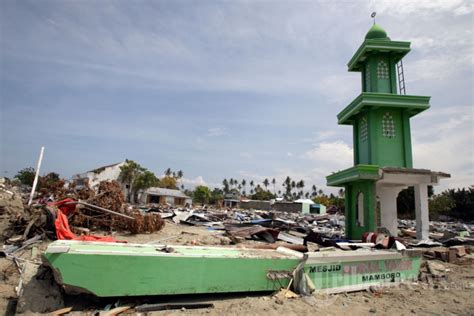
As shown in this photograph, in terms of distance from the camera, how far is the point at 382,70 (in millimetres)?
14711

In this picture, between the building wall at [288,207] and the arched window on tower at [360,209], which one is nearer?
the arched window on tower at [360,209]

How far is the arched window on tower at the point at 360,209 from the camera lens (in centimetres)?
1384

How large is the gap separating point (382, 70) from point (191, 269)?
44.8 feet

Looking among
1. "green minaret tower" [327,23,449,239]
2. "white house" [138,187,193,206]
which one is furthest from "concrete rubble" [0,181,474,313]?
"white house" [138,187,193,206]

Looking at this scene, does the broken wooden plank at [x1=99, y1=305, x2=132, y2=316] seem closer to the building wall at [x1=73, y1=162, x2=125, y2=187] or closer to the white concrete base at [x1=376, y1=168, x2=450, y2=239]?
the white concrete base at [x1=376, y1=168, x2=450, y2=239]

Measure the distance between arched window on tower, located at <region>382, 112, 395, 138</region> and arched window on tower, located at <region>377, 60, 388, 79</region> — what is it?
1.91 metres

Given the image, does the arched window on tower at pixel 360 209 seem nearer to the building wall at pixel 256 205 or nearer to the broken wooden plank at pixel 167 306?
the broken wooden plank at pixel 167 306

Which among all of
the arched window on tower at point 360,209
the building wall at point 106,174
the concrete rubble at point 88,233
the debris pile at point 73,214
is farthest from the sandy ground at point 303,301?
the building wall at point 106,174

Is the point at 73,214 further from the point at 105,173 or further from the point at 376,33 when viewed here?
the point at 105,173

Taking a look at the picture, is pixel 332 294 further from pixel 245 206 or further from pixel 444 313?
pixel 245 206

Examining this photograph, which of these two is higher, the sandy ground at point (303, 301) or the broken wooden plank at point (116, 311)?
the sandy ground at point (303, 301)

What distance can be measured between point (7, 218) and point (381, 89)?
50.4ft

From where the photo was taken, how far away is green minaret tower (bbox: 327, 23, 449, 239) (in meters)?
12.7

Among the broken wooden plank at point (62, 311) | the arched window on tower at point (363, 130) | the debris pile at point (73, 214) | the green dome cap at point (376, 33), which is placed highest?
the green dome cap at point (376, 33)
